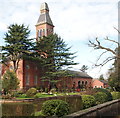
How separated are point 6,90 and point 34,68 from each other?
17.7 m

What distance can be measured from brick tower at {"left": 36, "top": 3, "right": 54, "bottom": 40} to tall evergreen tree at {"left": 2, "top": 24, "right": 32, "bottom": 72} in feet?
52.8

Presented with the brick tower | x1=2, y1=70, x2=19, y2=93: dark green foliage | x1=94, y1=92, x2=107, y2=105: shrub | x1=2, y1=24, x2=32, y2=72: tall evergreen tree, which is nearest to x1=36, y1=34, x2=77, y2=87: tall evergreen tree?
x1=2, y1=24, x2=32, y2=72: tall evergreen tree

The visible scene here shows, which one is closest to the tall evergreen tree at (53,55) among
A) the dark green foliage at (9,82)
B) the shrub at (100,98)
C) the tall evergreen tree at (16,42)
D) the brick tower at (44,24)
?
the tall evergreen tree at (16,42)

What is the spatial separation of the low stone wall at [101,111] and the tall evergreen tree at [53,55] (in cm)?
2571

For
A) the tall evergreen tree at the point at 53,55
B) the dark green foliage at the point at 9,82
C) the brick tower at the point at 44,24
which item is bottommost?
the dark green foliage at the point at 9,82

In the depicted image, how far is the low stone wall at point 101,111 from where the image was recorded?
20.4 ft

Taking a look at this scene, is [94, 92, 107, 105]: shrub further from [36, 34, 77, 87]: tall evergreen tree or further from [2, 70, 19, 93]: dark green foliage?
[36, 34, 77, 87]: tall evergreen tree

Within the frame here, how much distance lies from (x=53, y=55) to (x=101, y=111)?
2888 centimetres

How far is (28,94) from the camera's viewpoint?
21422mm

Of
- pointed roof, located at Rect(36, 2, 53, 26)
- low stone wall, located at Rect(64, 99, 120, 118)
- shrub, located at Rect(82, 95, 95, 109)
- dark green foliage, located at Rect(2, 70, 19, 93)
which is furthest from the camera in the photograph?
pointed roof, located at Rect(36, 2, 53, 26)

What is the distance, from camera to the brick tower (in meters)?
49.3

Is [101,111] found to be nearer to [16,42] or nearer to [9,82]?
[9,82]

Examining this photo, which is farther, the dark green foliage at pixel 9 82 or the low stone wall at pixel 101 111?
Answer: the dark green foliage at pixel 9 82

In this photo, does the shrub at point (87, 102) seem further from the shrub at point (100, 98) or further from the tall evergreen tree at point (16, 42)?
the tall evergreen tree at point (16, 42)
